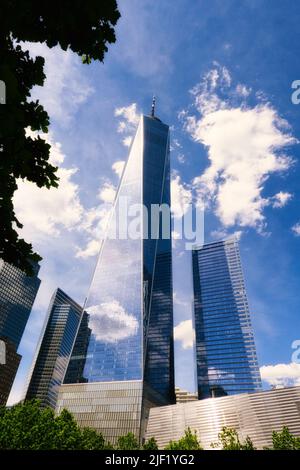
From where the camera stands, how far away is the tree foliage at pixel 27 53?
5652mm

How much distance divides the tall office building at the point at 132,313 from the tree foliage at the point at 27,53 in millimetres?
108051

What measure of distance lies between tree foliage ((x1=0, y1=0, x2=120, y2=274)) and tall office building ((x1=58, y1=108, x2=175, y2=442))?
4254 inches

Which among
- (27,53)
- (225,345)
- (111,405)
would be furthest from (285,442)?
(225,345)

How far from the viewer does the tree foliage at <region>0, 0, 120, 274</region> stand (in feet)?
18.5

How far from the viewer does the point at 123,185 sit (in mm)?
161500

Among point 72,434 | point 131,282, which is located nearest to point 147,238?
point 131,282

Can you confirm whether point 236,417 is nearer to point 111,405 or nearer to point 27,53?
point 111,405

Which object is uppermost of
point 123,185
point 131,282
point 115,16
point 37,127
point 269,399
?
point 123,185

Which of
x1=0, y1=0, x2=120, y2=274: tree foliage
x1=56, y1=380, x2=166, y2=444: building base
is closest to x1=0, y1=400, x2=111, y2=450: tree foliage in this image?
x1=0, y1=0, x2=120, y2=274: tree foliage

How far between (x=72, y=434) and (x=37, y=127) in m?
49.3

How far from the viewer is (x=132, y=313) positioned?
123m

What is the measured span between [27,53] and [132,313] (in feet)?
400

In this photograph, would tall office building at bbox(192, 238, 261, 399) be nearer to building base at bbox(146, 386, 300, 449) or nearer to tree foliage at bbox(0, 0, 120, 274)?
building base at bbox(146, 386, 300, 449)
